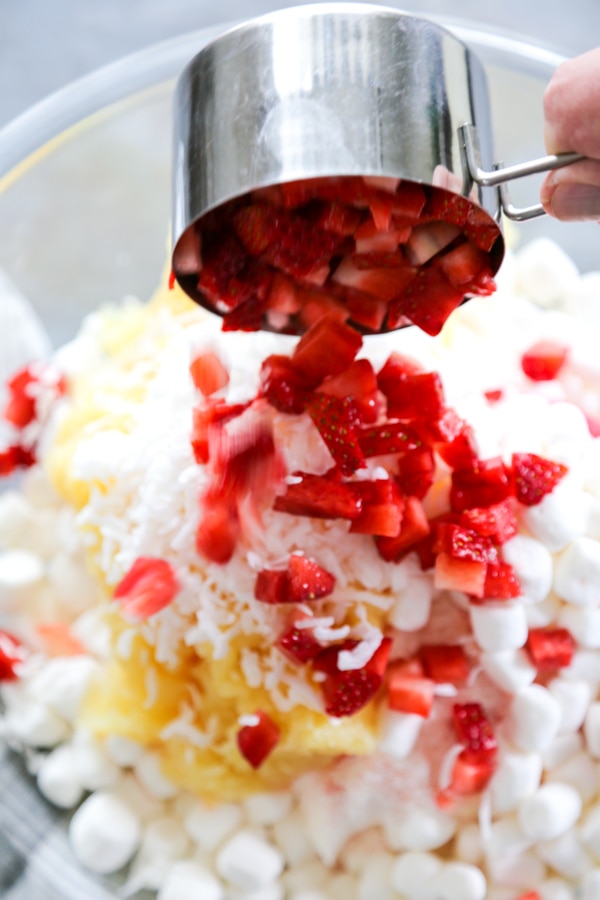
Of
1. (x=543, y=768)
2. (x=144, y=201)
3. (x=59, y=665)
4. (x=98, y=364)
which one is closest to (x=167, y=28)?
(x=144, y=201)

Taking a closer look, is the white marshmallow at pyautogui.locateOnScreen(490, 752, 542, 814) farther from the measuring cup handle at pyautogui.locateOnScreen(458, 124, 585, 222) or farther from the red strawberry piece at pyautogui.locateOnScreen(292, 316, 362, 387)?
the measuring cup handle at pyautogui.locateOnScreen(458, 124, 585, 222)

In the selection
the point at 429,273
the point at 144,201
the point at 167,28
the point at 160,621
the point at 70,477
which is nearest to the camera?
the point at 429,273

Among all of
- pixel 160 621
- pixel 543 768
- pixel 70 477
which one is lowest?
pixel 543 768

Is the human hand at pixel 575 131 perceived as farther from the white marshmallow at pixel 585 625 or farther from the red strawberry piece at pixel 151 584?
the red strawberry piece at pixel 151 584

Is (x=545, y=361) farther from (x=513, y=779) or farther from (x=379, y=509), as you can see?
(x=513, y=779)

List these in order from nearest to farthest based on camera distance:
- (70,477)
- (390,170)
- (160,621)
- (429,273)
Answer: (390,170) → (429,273) → (160,621) → (70,477)

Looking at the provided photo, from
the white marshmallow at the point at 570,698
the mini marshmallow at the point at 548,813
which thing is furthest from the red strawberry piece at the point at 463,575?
the mini marshmallow at the point at 548,813

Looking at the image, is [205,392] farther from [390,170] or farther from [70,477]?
[390,170]

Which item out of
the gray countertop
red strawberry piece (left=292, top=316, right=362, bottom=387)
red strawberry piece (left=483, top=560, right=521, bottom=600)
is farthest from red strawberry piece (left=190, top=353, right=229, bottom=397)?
the gray countertop
